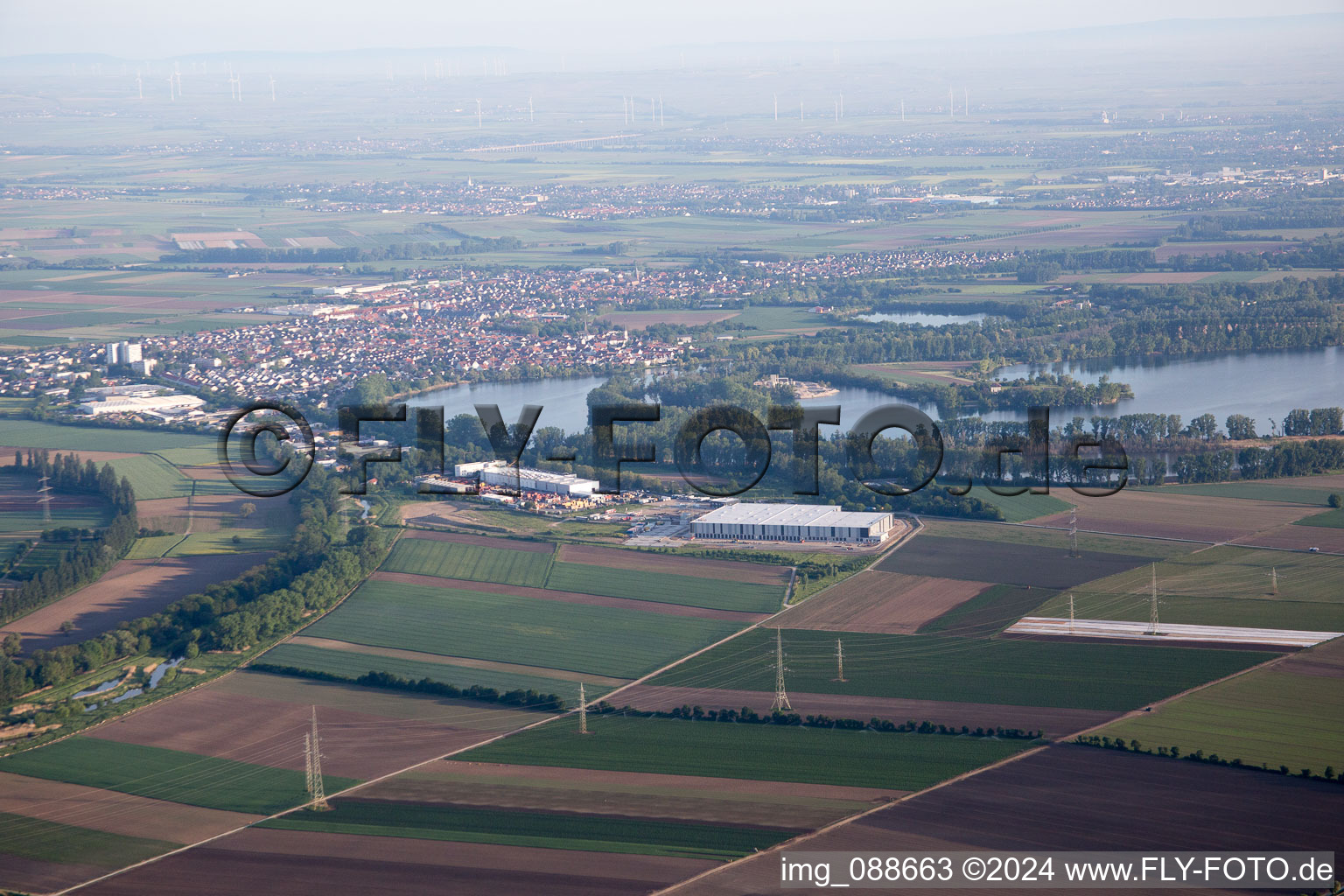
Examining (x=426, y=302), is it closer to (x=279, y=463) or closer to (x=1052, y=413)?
(x=279, y=463)

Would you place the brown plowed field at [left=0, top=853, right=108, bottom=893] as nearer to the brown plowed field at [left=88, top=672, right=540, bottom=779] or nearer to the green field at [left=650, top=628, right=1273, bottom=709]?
the brown plowed field at [left=88, top=672, right=540, bottom=779]

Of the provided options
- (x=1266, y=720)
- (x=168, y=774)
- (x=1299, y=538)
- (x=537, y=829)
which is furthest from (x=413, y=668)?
(x=1299, y=538)

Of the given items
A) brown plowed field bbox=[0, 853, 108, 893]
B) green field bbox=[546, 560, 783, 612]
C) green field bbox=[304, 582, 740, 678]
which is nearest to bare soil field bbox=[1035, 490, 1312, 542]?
green field bbox=[546, 560, 783, 612]

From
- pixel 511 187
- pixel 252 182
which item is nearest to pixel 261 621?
pixel 511 187

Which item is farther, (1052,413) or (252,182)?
(252,182)

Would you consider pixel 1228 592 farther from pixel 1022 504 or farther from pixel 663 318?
pixel 663 318

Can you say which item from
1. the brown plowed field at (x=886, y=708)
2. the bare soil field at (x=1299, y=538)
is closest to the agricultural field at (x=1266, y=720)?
the brown plowed field at (x=886, y=708)
